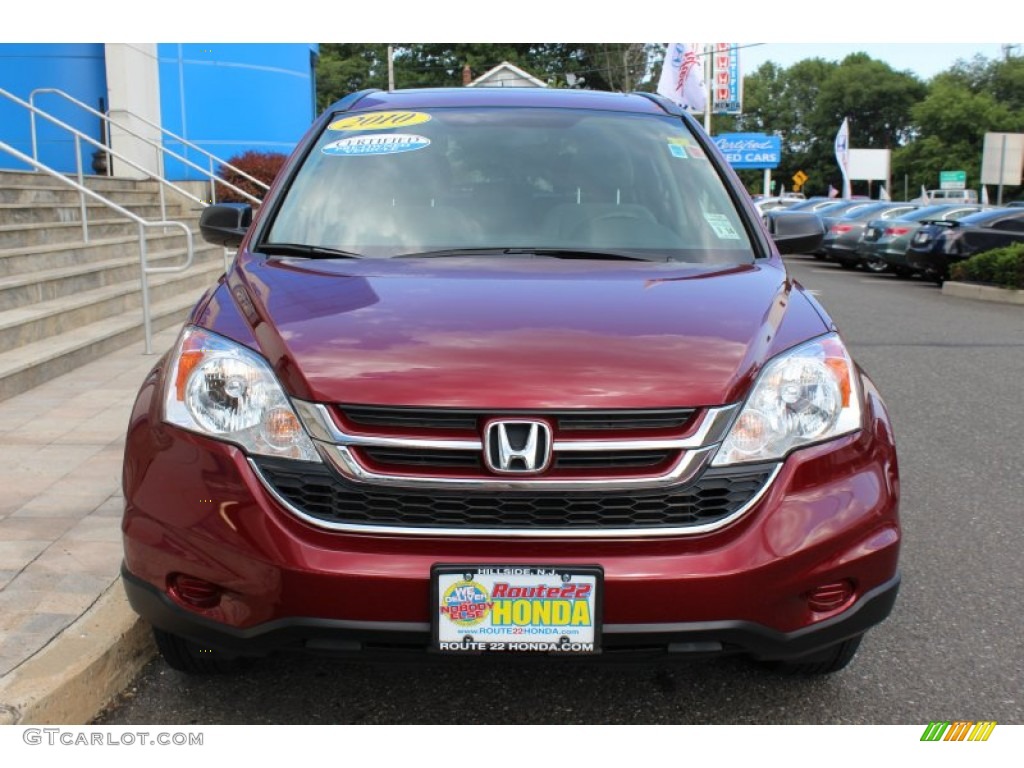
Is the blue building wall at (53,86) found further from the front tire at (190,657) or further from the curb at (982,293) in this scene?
the front tire at (190,657)

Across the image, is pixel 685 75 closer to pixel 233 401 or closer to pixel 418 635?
pixel 233 401

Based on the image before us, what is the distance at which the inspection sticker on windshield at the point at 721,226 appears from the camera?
356 cm

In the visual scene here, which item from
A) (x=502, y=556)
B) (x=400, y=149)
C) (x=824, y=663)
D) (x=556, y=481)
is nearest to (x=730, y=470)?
(x=556, y=481)

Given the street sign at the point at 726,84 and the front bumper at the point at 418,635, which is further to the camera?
the street sign at the point at 726,84

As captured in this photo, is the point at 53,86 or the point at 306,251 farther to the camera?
the point at 53,86

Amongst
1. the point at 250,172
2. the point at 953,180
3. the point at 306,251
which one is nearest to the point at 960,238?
the point at 250,172

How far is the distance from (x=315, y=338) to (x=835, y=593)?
4.58 feet

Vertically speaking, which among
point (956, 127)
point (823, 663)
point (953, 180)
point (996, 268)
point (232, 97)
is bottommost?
point (996, 268)

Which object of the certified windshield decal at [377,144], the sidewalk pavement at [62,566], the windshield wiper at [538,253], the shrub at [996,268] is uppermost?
the certified windshield decal at [377,144]

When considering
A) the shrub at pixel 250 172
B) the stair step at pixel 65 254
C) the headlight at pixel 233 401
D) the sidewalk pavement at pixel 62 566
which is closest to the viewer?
the headlight at pixel 233 401

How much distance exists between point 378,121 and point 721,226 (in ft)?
4.34

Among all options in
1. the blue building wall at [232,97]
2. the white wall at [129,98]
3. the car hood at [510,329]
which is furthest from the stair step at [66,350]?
the blue building wall at [232,97]

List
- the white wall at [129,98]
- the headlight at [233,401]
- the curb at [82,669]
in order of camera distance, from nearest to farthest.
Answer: the headlight at [233,401]
the curb at [82,669]
the white wall at [129,98]

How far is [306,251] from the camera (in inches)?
131
